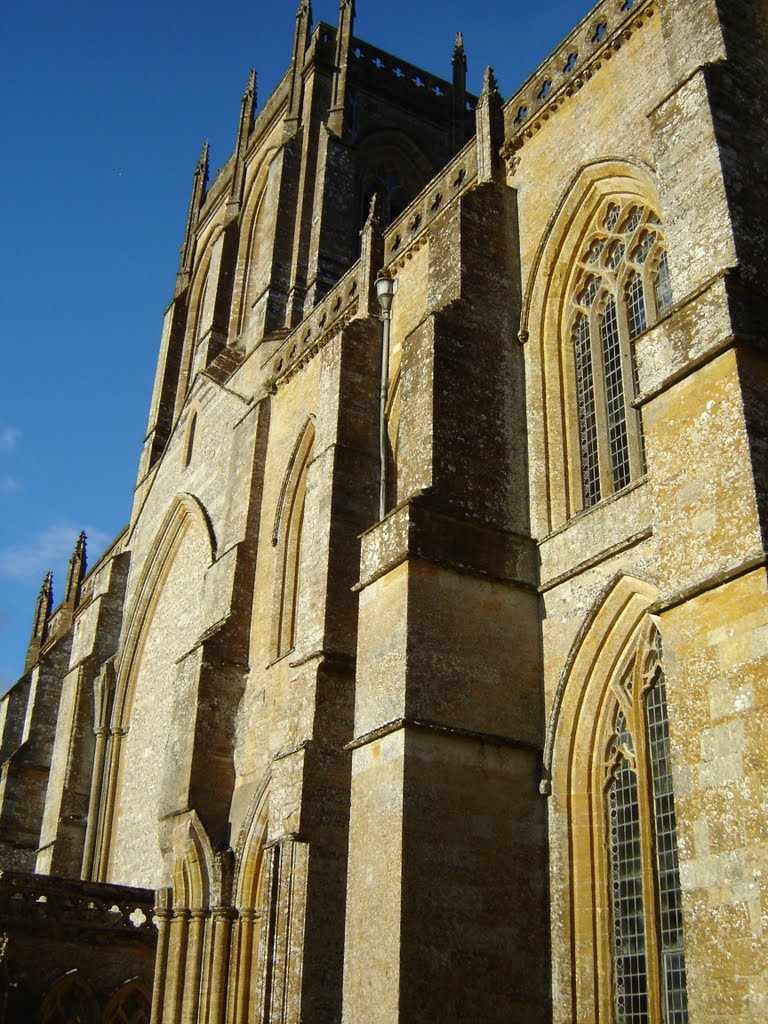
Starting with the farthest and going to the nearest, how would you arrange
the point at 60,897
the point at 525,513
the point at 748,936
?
the point at 60,897, the point at 525,513, the point at 748,936

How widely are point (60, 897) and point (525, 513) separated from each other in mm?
8947

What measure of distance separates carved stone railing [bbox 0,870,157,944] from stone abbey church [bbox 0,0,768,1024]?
48mm

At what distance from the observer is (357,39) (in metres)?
28.3

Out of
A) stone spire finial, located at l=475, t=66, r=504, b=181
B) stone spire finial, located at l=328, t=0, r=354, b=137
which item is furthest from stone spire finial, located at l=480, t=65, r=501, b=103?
stone spire finial, located at l=328, t=0, r=354, b=137

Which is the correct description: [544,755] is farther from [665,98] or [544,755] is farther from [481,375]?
[665,98]

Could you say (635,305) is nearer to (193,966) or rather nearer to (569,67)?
(569,67)

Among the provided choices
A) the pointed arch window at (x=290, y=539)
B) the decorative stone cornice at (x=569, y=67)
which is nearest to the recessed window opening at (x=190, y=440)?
the pointed arch window at (x=290, y=539)

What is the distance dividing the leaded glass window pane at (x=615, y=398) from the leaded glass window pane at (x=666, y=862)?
2.29m

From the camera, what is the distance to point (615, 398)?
451 inches

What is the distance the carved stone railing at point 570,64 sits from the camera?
12.0 meters

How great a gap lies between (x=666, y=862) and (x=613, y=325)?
539cm

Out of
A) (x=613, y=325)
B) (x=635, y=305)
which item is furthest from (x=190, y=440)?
(x=635, y=305)

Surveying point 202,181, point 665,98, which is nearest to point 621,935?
point 665,98

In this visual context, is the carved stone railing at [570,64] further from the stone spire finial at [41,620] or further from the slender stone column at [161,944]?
the stone spire finial at [41,620]
